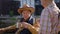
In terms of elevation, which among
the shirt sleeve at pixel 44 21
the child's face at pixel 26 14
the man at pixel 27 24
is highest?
the shirt sleeve at pixel 44 21

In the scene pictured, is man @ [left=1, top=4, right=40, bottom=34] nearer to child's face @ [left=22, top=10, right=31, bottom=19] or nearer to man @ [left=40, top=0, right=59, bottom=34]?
child's face @ [left=22, top=10, right=31, bottom=19]

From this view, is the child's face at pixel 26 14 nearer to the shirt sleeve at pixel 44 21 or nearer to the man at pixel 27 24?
the man at pixel 27 24

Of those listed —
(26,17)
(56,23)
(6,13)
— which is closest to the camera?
(56,23)

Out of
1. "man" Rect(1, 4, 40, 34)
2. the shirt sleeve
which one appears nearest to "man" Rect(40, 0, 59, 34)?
the shirt sleeve

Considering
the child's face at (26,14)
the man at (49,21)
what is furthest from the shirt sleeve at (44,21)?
the child's face at (26,14)

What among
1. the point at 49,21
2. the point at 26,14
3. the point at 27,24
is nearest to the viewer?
the point at 49,21

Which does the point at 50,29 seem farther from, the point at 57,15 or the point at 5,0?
the point at 5,0

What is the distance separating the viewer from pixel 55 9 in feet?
8.33

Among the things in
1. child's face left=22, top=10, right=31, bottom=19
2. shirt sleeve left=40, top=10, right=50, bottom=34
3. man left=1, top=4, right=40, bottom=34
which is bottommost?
man left=1, top=4, right=40, bottom=34

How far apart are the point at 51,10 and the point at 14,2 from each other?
8193 millimetres

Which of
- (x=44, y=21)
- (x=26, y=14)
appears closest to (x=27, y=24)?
(x=26, y=14)

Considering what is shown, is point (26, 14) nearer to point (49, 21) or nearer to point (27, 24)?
point (27, 24)

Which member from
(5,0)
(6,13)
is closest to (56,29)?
(6,13)

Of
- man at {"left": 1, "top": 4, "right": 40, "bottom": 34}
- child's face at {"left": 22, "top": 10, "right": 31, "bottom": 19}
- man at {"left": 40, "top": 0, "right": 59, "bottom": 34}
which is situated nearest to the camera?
man at {"left": 40, "top": 0, "right": 59, "bottom": 34}
